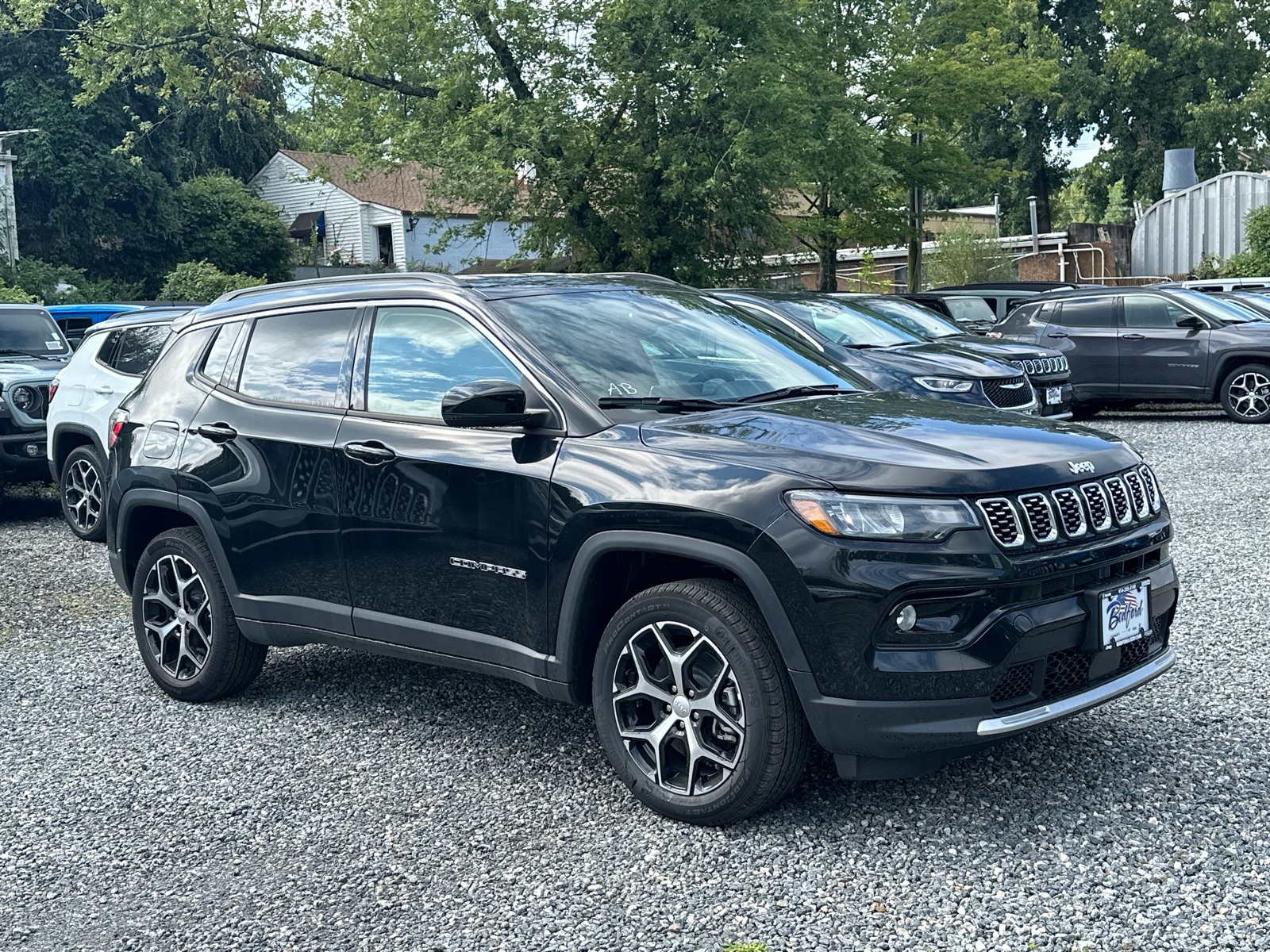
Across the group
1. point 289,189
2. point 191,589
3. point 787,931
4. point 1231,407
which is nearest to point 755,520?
point 787,931

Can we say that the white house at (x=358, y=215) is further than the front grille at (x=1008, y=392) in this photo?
Yes

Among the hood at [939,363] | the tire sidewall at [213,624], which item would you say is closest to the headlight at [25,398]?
the tire sidewall at [213,624]

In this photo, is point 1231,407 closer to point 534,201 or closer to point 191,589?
point 534,201

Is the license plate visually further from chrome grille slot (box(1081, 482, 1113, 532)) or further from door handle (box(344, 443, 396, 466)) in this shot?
door handle (box(344, 443, 396, 466))

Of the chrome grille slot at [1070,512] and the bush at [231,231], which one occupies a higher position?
the bush at [231,231]

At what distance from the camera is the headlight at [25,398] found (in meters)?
11.1

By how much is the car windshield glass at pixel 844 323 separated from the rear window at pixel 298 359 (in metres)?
7.13

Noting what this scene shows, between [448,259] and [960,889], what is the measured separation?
4580 centimetres

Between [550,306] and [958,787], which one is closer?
[958,787]

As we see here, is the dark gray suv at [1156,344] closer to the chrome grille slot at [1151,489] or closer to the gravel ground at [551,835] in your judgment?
the gravel ground at [551,835]

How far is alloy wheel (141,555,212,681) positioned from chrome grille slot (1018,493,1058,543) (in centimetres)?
346

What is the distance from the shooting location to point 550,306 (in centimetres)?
487

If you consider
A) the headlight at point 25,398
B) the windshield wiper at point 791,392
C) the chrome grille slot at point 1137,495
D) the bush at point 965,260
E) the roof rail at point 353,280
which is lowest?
the chrome grille slot at point 1137,495

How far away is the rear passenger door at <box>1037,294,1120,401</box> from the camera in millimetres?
15805
